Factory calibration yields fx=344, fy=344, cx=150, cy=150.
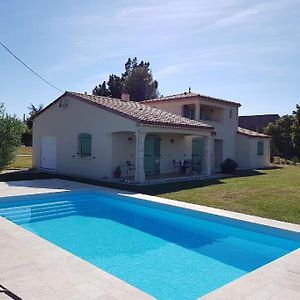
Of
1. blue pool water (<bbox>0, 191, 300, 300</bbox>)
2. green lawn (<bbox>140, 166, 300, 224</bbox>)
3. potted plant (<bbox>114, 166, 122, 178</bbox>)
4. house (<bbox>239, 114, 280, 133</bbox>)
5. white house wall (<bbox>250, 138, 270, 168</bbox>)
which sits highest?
house (<bbox>239, 114, 280, 133</bbox>)

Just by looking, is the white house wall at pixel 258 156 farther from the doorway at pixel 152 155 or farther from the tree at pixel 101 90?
the tree at pixel 101 90

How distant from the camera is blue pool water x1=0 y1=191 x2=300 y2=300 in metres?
6.98

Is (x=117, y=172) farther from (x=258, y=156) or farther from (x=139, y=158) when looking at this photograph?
(x=258, y=156)

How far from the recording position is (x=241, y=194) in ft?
49.4

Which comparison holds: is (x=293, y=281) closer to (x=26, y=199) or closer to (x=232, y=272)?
(x=232, y=272)

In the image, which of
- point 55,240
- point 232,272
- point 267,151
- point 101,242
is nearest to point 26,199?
point 55,240

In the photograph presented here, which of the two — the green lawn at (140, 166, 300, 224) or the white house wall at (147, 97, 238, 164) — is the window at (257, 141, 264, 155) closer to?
the white house wall at (147, 97, 238, 164)

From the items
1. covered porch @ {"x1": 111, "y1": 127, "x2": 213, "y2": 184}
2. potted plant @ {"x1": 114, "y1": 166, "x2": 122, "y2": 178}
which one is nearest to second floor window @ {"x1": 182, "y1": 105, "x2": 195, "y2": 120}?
covered porch @ {"x1": 111, "y1": 127, "x2": 213, "y2": 184}

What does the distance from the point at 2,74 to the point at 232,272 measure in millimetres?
19093

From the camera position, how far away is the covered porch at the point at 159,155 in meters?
18.2

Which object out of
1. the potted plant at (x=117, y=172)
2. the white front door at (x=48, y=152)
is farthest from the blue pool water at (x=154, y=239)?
the white front door at (x=48, y=152)

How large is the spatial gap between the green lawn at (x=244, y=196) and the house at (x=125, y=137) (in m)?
2.85

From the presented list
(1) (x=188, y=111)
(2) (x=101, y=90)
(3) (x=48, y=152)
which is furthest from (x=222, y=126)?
(2) (x=101, y=90)

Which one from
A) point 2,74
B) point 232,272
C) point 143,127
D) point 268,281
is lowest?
point 232,272
